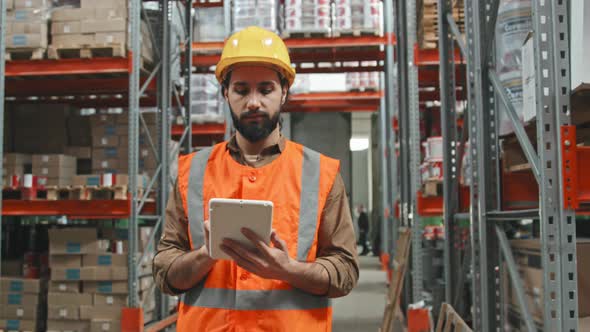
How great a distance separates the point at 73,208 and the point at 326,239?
5.61m

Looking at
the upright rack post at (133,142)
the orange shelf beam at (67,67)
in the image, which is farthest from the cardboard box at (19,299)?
the orange shelf beam at (67,67)

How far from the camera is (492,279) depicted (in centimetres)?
381

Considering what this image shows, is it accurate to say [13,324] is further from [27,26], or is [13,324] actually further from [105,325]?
[27,26]

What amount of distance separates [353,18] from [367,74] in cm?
462

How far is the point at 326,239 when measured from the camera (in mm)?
2254

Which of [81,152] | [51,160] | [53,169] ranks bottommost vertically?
[53,169]

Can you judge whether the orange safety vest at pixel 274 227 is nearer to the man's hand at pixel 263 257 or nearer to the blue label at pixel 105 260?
the man's hand at pixel 263 257

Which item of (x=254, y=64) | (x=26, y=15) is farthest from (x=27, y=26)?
(x=254, y=64)

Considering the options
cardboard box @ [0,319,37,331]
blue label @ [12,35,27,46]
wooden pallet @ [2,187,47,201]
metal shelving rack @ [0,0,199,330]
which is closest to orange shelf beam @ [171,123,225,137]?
metal shelving rack @ [0,0,199,330]

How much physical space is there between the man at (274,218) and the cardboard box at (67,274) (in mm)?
5482

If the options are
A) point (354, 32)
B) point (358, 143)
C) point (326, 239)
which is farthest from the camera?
point (358, 143)

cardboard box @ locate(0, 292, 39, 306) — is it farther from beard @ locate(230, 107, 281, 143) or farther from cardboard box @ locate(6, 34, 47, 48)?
beard @ locate(230, 107, 281, 143)

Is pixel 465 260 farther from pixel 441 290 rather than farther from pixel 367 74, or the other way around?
pixel 367 74

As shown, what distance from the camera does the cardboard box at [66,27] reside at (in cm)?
722
